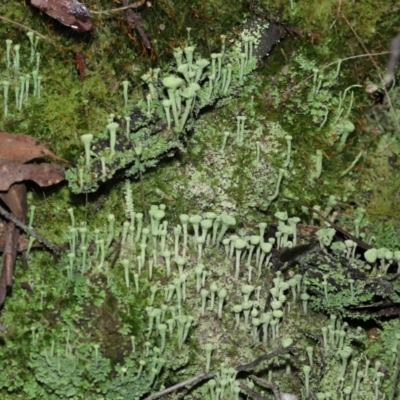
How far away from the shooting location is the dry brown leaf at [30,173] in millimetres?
3410

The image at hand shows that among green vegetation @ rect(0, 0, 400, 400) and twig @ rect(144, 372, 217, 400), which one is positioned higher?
green vegetation @ rect(0, 0, 400, 400)

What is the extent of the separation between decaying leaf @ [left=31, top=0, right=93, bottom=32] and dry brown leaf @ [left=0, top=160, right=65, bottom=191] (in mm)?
835

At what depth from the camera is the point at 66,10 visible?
376 centimetres

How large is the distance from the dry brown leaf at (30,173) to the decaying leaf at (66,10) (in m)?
0.83

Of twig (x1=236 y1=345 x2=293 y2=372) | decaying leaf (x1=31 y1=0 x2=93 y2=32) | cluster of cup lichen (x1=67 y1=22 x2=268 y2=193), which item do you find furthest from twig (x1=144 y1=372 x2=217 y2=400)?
decaying leaf (x1=31 y1=0 x2=93 y2=32)

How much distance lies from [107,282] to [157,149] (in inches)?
30.1

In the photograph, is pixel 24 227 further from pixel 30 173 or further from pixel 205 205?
pixel 205 205

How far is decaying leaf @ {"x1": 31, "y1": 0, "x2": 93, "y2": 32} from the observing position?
12.3ft

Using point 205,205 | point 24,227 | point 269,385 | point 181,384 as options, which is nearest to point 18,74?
point 24,227

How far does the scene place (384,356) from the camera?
12.3 feet

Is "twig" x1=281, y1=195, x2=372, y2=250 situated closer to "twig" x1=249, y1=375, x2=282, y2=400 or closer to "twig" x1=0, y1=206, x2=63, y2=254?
"twig" x1=249, y1=375, x2=282, y2=400

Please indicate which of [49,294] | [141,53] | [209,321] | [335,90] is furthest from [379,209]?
[49,294]

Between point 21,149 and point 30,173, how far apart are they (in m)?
0.13

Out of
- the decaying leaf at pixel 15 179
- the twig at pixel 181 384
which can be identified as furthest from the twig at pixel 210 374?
the decaying leaf at pixel 15 179
